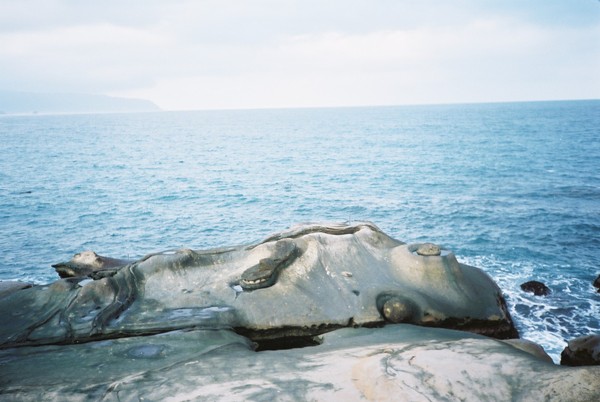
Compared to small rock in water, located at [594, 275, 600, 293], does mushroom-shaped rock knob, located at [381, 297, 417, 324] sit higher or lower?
higher

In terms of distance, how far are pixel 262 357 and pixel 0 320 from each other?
843 cm

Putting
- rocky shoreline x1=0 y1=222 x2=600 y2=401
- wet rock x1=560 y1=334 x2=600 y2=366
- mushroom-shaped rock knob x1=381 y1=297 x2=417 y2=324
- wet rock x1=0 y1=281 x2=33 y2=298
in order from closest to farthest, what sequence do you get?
rocky shoreline x1=0 y1=222 x2=600 y2=401, mushroom-shaped rock knob x1=381 y1=297 x2=417 y2=324, wet rock x1=560 y1=334 x2=600 y2=366, wet rock x1=0 y1=281 x2=33 y2=298

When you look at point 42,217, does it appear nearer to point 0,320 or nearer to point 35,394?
point 0,320

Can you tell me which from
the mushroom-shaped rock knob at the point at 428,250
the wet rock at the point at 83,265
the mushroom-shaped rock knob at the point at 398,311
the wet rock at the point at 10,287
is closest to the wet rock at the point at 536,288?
the mushroom-shaped rock knob at the point at 428,250

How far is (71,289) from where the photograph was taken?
1324 cm

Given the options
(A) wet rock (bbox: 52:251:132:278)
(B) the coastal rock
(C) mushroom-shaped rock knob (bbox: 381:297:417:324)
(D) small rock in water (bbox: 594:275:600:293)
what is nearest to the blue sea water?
(D) small rock in water (bbox: 594:275:600:293)

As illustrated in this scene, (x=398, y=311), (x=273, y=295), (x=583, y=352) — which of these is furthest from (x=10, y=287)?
(x=583, y=352)

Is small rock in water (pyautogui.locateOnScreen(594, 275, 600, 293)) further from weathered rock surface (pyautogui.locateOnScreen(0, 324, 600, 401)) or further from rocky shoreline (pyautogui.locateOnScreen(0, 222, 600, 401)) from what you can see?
weathered rock surface (pyautogui.locateOnScreen(0, 324, 600, 401))

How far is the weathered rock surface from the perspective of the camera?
7.81 m

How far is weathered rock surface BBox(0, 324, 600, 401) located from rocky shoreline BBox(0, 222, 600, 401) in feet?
0.12

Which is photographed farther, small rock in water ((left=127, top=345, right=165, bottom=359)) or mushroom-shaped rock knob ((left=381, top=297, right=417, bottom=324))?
mushroom-shaped rock knob ((left=381, top=297, right=417, bottom=324))

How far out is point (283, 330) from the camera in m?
12.1

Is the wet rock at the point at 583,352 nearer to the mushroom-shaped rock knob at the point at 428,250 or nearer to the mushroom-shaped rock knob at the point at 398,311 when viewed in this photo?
the mushroom-shaped rock knob at the point at 428,250

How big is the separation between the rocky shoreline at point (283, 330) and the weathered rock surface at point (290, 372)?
0.12 ft
